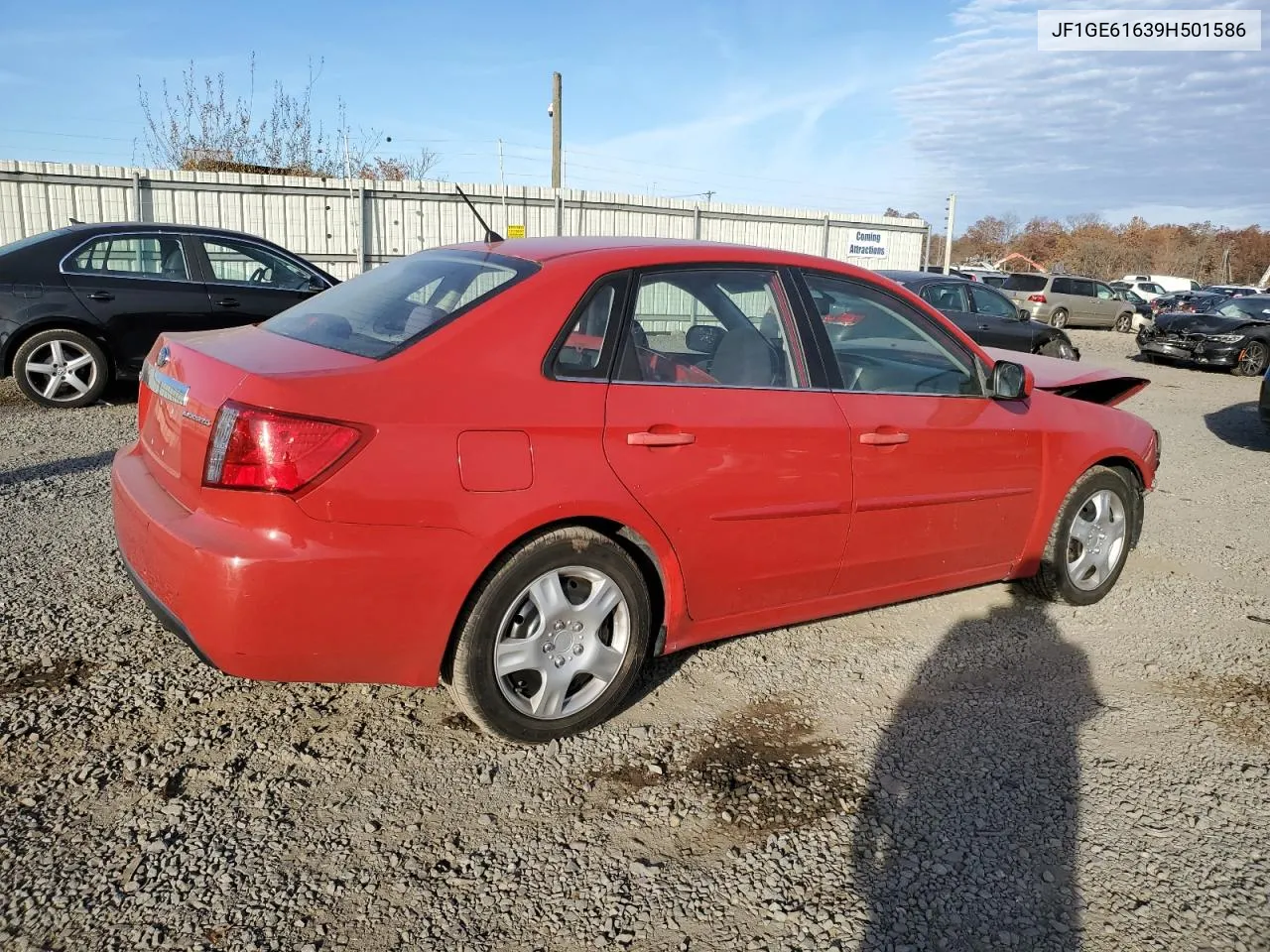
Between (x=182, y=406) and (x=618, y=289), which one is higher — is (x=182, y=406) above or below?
below

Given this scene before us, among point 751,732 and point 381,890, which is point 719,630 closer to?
point 751,732

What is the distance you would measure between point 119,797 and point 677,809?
5.35ft

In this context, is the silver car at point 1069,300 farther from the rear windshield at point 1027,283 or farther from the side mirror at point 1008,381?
the side mirror at point 1008,381

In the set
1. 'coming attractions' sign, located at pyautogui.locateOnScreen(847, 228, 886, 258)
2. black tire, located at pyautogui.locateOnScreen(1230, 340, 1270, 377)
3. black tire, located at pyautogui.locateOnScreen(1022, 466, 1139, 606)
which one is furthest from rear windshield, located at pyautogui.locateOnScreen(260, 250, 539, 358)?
'coming attractions' sign, located at pyautogui.locateOnScreen(847, 228, 886, 258)

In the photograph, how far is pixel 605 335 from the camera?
3.17m

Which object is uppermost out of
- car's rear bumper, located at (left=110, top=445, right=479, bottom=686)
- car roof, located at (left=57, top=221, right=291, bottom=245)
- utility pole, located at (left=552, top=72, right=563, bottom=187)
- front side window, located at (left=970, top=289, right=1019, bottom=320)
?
utility pole, located at (left=552, top=72, right=563, bottom=187)

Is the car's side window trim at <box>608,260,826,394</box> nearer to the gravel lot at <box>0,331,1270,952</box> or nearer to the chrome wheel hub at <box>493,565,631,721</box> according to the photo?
the chrome wheel hub at <box>493,565,631,721</box>

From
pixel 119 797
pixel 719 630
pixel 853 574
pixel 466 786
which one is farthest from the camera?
pixel 853 574

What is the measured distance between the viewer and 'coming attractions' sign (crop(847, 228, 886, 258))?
875 inches

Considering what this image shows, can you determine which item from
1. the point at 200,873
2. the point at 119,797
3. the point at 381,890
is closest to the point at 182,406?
the point at 119,797

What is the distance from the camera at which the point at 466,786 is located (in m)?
2.93

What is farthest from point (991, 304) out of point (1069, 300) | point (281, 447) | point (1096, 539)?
point (281, 447)

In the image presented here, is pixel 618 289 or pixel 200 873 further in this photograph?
pixel 618 289

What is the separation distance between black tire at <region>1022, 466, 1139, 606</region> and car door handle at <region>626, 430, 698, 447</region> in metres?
2.25
